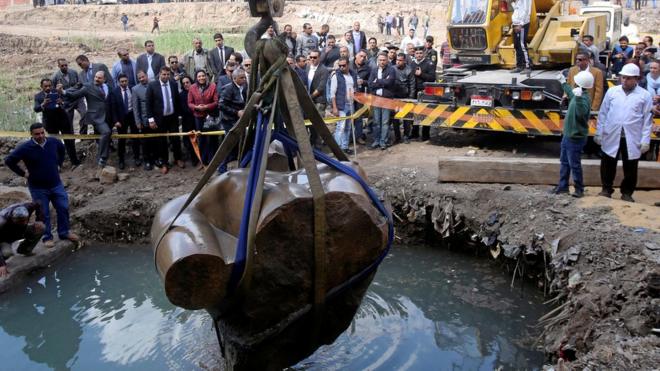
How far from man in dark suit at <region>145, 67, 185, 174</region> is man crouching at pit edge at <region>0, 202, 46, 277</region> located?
2.56m

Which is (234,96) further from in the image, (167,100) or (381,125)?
(381,125)

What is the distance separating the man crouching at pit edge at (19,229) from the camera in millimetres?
6980

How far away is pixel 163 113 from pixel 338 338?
535cm

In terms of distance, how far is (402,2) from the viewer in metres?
37.5

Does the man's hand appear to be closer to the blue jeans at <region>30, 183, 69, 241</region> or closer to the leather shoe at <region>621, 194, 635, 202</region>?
the leather shoe at <region>621, 194, 635, 202</region>

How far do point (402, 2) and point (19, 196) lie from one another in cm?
3216

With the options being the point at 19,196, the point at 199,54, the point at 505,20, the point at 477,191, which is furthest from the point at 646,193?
the point at 19,196

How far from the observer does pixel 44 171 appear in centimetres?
741

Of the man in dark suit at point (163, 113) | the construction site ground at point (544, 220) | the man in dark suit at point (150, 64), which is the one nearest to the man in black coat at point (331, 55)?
the construction site ground at point (544, 220)

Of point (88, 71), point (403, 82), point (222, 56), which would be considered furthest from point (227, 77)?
point (403, 82)

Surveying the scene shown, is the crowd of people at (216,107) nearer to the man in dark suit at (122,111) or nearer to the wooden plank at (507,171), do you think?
the man in dark suit at (122,111)

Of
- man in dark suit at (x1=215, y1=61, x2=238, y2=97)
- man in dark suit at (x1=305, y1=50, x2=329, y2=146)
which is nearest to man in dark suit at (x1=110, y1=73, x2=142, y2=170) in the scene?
man in dark suit at (x1=215, y1=61, x2=238, y2=97)

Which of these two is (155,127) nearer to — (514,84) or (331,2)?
(514,84)

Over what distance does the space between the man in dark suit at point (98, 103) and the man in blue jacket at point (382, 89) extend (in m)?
4.26
